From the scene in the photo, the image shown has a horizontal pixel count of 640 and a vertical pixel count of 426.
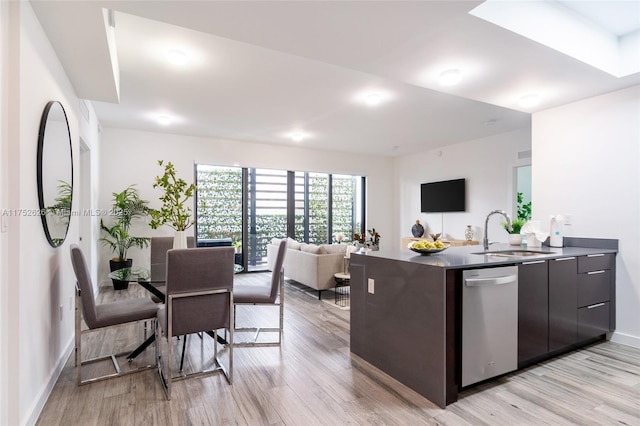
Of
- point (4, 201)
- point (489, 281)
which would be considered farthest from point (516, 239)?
point (4, 201)

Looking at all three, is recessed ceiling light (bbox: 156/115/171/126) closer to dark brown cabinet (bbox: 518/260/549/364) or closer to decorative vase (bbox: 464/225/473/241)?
dark brown cabinet (bbox: 518/260/549/364)

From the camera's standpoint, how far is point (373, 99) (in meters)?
4.17

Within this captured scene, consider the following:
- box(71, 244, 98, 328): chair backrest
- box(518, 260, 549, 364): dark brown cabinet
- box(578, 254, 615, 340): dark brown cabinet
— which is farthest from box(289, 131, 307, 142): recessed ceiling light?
box(578, 254, 615, 340): dark brown cabinet

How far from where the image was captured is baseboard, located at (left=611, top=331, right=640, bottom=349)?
3.10 m

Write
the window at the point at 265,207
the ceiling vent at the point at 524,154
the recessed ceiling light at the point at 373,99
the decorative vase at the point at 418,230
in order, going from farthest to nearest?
the decorative vase at the point at 418,230
the window at the point at 265,207
the ceiling vent at the point at 524,154
the recessed ceiling light at the point at 373,99

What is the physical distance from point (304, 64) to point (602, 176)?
3.15 m

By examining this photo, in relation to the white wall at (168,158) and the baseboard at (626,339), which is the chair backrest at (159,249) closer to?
the white wall at (168,158)

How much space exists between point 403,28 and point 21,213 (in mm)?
2481

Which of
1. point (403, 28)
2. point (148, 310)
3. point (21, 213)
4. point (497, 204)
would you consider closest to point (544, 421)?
point (403, 28)

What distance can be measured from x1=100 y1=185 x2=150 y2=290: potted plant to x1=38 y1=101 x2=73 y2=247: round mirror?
2.63 meters

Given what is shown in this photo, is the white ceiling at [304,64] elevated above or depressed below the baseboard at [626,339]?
above

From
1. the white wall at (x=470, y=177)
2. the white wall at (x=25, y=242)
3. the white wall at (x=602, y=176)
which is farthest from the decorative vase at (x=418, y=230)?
the white wall at (x=25, y=242)

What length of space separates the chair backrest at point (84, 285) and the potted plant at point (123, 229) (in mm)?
3094

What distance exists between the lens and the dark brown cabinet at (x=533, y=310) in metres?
2.47
